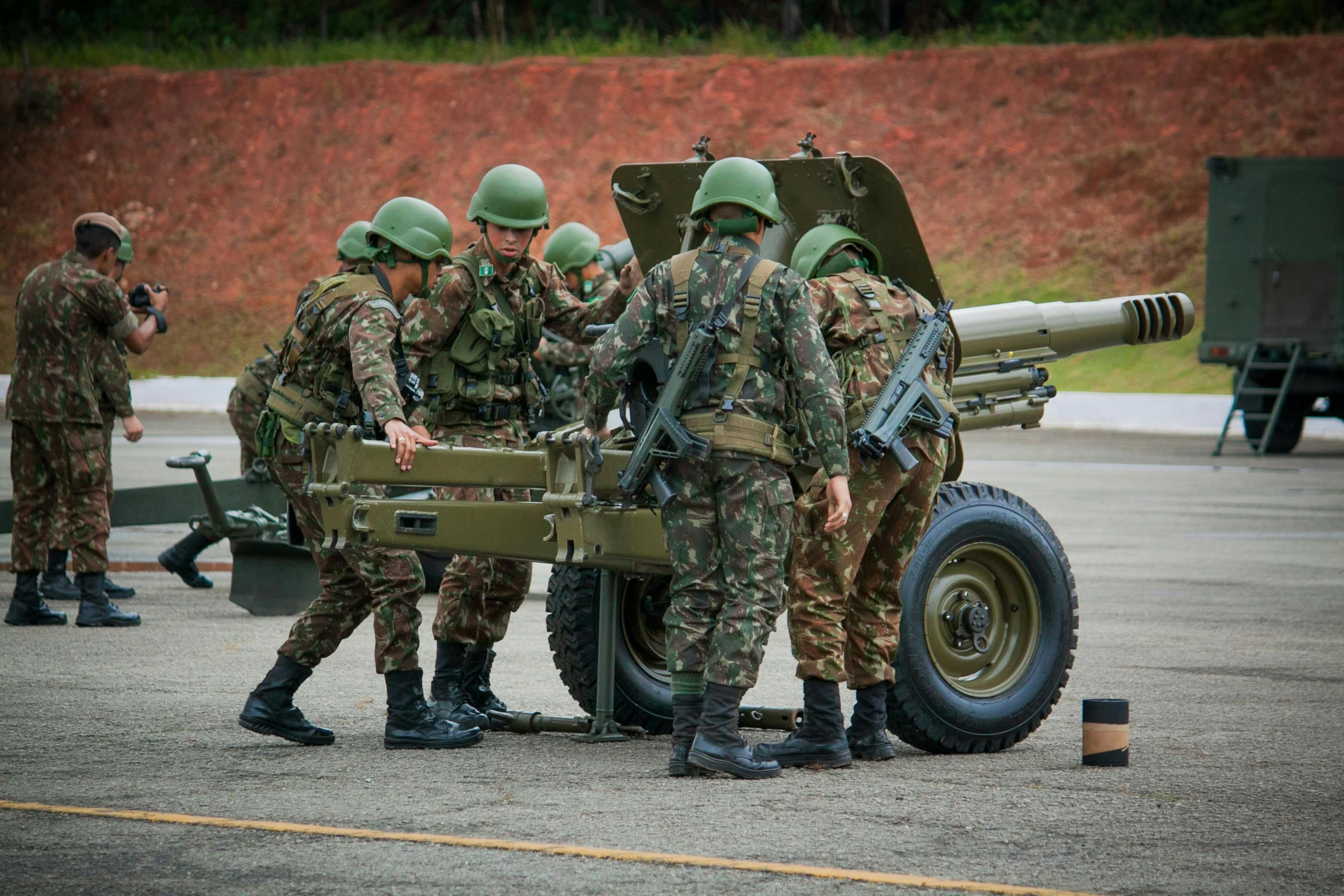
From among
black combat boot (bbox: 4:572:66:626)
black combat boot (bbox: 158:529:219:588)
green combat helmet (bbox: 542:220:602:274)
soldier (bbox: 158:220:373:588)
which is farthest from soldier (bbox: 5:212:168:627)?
green combat helmet (bbox: 542:220:602:274)

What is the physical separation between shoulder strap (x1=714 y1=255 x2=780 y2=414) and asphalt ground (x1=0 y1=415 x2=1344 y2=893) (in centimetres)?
126

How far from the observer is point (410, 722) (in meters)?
6.46

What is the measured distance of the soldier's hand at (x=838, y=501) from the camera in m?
5.76

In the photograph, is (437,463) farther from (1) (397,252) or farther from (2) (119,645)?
(2) (119,645)

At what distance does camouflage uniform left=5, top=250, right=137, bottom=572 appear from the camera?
952 cm

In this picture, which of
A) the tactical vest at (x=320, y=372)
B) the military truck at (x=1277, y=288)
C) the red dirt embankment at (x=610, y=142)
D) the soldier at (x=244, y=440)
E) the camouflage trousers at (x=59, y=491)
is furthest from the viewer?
the red dirt embankment at (x=610, y=142)

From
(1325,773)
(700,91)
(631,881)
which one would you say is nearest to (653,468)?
(631,881)

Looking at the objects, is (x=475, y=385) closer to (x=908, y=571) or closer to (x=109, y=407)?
(x=908, y=571)

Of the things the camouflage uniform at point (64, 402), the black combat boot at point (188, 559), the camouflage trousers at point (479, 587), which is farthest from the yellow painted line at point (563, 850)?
the black combat boot at point (188, 559)

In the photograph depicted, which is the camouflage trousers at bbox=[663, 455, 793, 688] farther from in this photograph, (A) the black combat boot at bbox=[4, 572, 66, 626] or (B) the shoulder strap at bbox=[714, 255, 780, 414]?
→ (A) the black combat boot at bbox=[4, 572, 66, 626]

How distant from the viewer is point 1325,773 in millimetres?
6062

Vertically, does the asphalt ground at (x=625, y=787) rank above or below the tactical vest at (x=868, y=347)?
below

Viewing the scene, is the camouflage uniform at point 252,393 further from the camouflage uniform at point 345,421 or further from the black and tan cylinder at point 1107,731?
the black and tan cylinder at point 1107,731

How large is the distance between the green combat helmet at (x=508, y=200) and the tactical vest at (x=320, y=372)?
545mm
